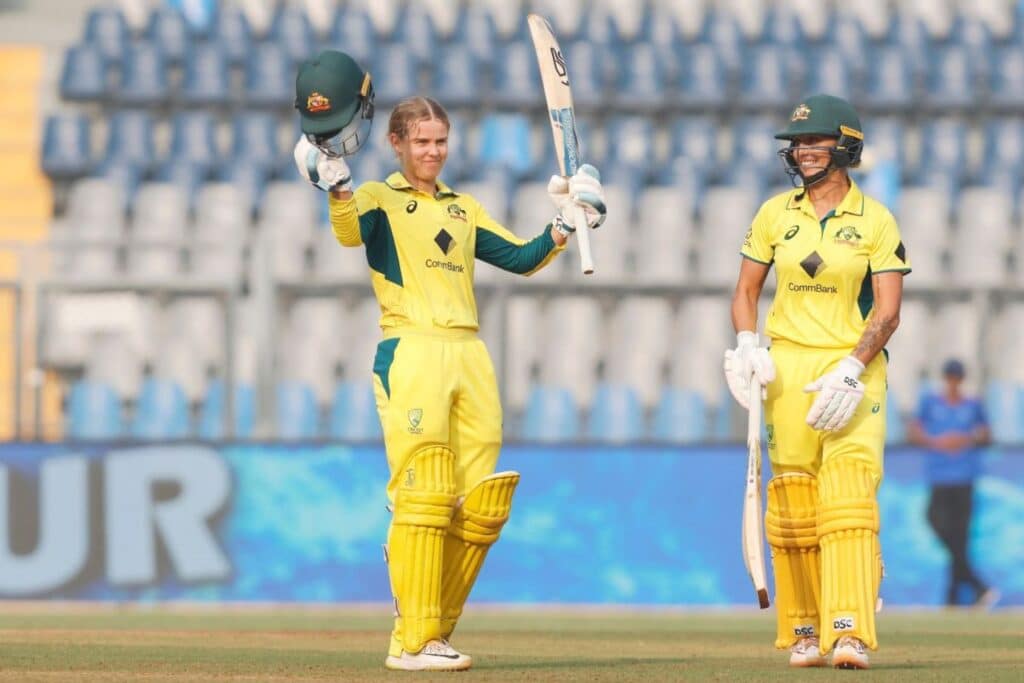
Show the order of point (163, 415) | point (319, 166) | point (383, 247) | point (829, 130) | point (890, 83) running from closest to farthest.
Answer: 1. point (319, 166)
2. point (383, 247)
3. point (829, 130)
4. point (163, 415)
5. point (890, 83)

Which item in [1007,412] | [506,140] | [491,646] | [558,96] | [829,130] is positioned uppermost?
[506,140]

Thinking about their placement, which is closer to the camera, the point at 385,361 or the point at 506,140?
the point at 385,361

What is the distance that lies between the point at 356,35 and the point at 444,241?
1240 centimetres

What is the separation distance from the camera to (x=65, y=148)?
59.7 feet

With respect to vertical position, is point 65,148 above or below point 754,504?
above

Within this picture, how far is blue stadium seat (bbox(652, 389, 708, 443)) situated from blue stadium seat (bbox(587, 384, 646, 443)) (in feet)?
0.41

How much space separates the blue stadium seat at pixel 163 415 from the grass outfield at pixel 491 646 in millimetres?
1224

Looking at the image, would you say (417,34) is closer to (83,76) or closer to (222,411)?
(83,76)

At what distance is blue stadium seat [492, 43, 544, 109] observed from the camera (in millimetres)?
19000

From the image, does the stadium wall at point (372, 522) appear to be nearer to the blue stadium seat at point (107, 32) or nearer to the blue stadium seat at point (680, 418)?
the blue stadium seat at point (680, 418)

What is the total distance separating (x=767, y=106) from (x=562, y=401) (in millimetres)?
6252

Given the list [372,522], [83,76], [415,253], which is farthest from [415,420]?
[83,76]

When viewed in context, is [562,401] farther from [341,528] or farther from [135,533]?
[135,533]

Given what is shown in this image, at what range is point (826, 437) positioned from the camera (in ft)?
24.3
